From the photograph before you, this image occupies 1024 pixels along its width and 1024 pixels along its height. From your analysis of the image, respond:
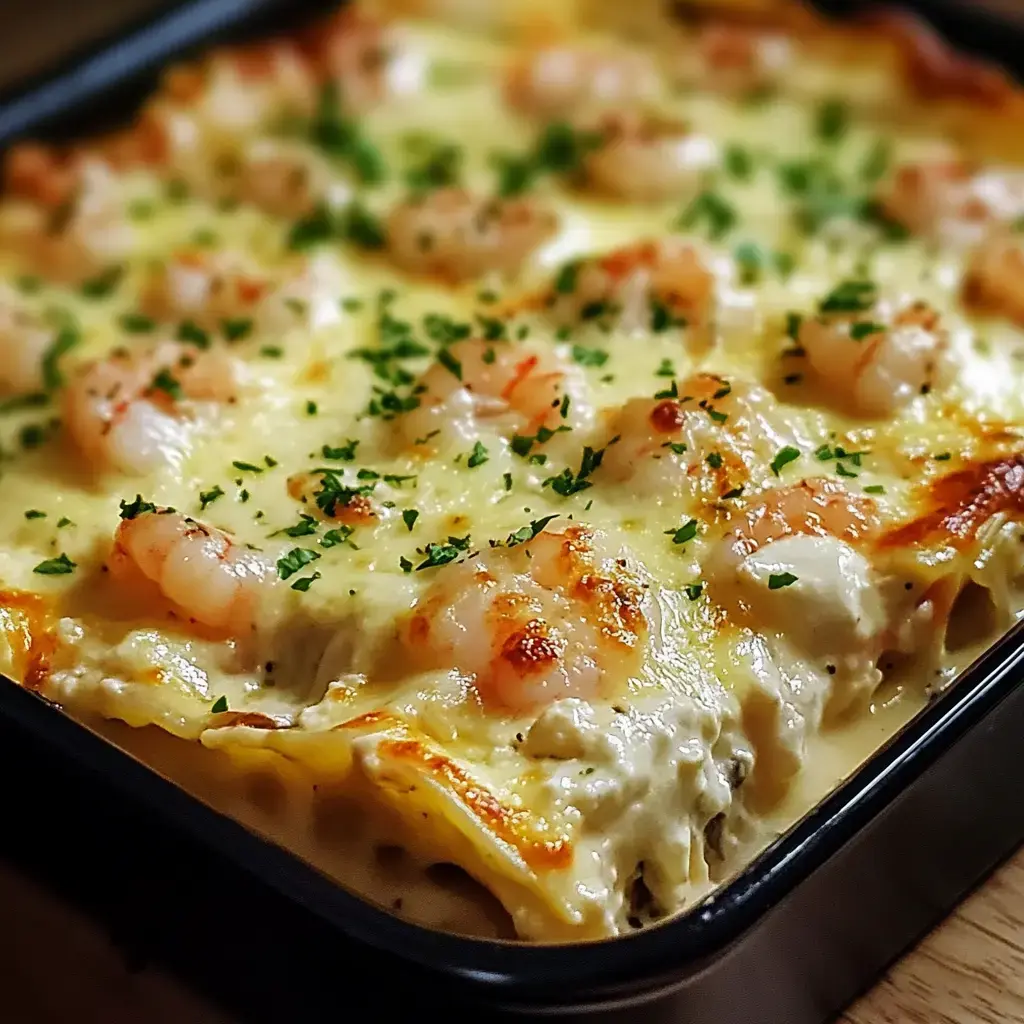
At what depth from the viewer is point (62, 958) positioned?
2.19 meters

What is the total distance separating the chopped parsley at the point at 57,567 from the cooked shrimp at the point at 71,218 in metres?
0.97

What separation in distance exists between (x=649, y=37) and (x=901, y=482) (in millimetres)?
1917

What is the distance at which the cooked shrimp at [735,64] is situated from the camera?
11.7 ft

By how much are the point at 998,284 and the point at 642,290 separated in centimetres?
63

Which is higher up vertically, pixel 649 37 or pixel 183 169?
pixel 649 37

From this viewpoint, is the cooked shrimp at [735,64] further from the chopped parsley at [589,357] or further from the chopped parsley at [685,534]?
the chopped parsley at [685,534]

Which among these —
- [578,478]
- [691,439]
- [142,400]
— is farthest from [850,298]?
[142,400]

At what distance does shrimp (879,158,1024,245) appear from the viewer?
2994 mm

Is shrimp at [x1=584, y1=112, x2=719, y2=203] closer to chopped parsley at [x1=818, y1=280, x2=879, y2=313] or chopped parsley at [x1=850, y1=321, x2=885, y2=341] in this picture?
chopped parsley at [x1=818, y1=280, x2=879, y2=313]

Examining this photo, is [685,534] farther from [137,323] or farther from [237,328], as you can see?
[137,323]

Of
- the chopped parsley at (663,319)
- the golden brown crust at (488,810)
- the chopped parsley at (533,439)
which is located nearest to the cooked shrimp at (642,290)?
the chopped parsley at (663,319)

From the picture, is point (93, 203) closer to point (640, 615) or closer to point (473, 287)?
point (473, 287)

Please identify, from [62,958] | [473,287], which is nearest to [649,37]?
[473,287]

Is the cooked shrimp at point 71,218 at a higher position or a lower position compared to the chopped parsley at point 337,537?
lower
